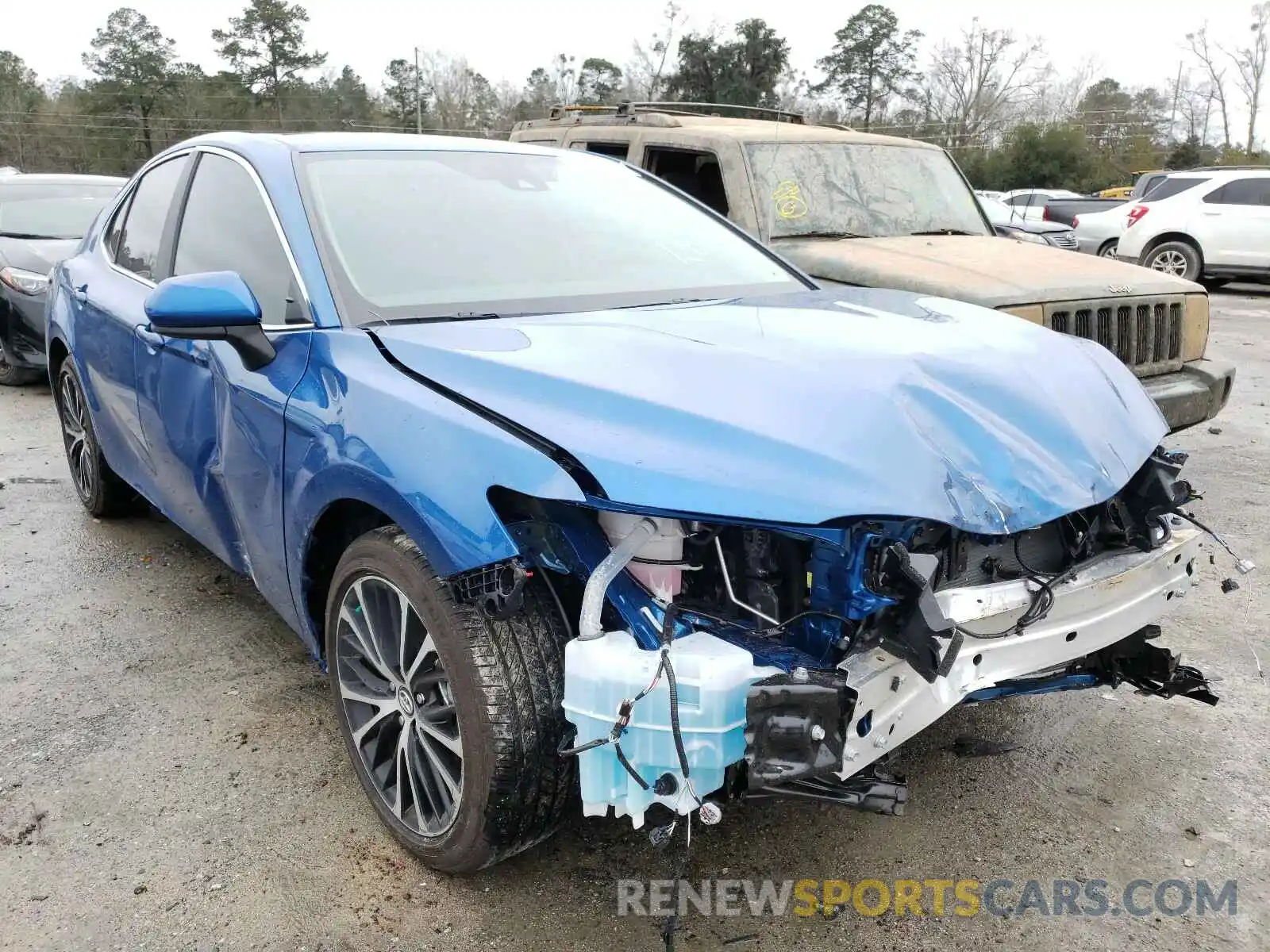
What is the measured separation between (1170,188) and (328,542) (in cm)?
1574

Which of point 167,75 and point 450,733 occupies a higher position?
point 167,75

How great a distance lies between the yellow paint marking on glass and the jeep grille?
5.08 ft

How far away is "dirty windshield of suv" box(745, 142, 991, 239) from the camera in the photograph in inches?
232

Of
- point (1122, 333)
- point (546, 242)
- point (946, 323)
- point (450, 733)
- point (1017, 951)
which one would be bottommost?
point (1017, 951)

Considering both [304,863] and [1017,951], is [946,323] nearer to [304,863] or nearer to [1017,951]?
[1017,951]

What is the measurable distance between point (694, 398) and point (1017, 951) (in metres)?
1.39

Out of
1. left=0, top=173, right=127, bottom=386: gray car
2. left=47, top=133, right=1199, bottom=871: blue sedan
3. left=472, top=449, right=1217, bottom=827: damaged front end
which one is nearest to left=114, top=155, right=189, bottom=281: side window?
left=47, top=133, right=1199, bottom=871: blue sedan

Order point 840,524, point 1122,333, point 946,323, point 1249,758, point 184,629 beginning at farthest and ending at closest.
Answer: point 1122,333 → point 184,629 → point 1249,758 → point 946,323 → point 840,524

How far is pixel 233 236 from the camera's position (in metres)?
3.20

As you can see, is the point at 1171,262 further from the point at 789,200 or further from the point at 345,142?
the point at 345,142

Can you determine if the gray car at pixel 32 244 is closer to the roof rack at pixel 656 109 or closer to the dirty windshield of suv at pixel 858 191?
the roof rack at pixel 656 109

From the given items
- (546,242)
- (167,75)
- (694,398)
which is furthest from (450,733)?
(167,75)

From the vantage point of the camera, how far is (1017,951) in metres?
2.26

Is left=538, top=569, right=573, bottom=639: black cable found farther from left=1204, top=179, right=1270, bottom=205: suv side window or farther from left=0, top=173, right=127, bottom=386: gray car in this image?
left=1204, top=179, right=1270, bottom=205: suv side window
